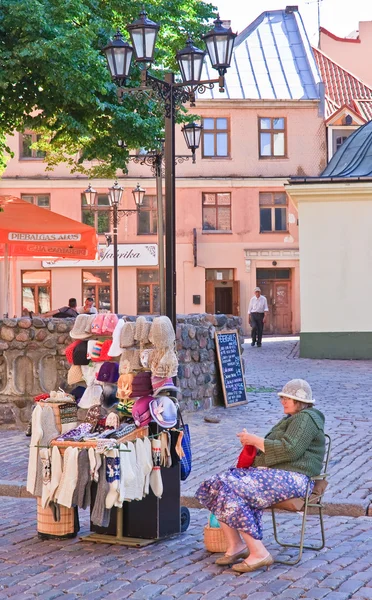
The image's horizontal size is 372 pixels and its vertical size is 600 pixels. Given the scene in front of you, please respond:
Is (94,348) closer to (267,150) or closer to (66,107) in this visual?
(66,107)

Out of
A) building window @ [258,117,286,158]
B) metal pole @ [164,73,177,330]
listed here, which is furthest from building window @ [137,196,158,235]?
metal pole @ [164,73,177,330]

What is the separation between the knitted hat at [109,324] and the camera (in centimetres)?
791

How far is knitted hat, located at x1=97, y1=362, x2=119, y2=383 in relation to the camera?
7.47 meters

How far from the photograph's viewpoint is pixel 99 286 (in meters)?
38.3

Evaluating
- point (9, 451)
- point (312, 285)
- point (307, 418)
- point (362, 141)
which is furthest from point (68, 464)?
point (362, 141)

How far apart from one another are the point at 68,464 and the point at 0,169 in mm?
14152

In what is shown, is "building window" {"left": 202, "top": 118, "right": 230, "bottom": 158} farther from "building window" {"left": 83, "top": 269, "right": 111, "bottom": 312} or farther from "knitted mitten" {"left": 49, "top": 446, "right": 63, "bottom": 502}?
"knitted mitten" {"left": 49, "top": 446, "right": 63, "bottom": 502}

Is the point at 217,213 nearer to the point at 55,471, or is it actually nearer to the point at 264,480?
the point at 55,471

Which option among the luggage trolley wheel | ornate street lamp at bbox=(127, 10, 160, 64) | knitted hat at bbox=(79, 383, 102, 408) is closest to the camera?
the luggage trolley wheel

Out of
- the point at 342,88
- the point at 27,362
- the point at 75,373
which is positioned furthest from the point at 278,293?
the point at 75,373

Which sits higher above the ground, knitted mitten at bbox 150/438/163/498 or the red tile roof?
the red tile roof

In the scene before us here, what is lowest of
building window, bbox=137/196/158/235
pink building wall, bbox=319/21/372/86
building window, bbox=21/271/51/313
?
building window, bbox=21/271/51/313

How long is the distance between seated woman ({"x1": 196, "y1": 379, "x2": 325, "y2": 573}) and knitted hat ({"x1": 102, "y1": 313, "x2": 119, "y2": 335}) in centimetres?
184

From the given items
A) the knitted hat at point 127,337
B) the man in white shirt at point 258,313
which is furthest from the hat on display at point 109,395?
the man in white shirt at point 258,313
